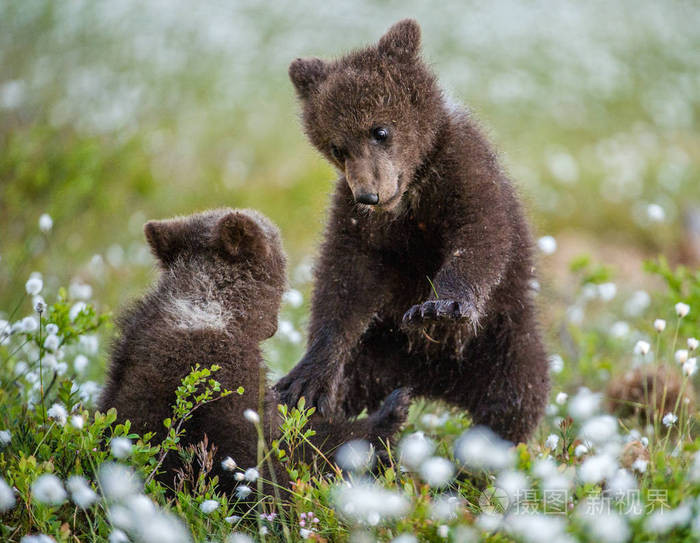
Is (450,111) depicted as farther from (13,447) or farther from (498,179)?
(13,447)

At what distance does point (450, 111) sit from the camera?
4051 millimetres

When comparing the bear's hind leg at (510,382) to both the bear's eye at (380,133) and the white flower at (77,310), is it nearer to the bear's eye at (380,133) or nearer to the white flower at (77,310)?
the bear's eye at (380,133)

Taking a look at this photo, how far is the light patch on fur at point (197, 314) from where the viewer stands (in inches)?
138

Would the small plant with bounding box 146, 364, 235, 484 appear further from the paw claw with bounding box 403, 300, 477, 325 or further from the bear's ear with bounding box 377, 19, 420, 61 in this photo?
the bear's ear with bounding box 377, 19, 420, 61

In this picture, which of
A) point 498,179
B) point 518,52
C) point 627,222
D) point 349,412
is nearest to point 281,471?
point 349,412

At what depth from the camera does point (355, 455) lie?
339cm

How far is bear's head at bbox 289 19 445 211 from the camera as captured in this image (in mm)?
3773

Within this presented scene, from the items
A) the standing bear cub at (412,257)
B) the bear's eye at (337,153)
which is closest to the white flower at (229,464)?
the standing bear cub at (412,257)

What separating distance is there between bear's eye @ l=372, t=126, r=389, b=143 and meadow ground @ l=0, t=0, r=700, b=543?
2.51 feet

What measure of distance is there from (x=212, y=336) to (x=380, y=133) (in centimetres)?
122

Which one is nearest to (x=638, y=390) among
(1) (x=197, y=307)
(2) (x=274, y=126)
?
(1) (x=197, y=307)

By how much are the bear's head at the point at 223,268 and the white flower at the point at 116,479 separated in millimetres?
744

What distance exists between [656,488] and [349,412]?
1.98 meters

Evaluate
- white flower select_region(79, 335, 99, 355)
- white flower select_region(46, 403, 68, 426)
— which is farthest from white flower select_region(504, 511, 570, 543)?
white flower select_region(79, 335, 99, 355)
